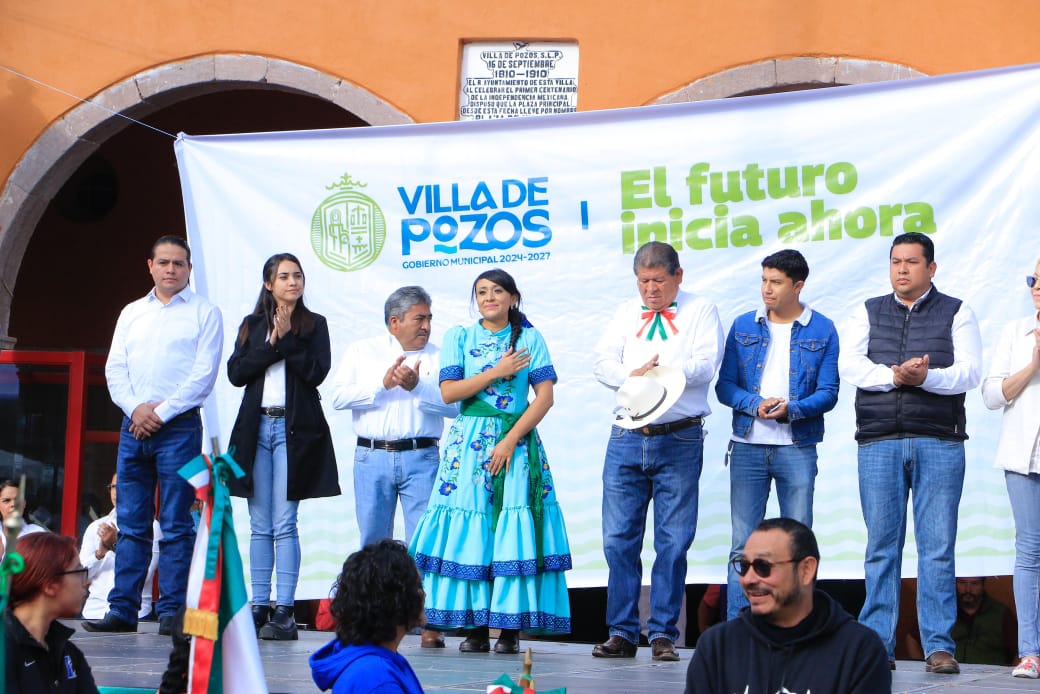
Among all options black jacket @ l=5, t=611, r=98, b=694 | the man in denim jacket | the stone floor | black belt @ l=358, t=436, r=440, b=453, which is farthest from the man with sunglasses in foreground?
black belt @ l=358, t=436, r=440, b=453

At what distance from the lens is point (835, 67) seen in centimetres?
917

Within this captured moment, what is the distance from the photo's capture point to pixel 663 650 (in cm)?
614

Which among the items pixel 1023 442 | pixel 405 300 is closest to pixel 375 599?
pixel 1023 442

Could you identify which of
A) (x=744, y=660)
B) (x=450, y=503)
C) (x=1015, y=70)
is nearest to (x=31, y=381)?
(x=450, y=503)

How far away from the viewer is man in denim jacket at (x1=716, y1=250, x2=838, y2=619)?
624 cm

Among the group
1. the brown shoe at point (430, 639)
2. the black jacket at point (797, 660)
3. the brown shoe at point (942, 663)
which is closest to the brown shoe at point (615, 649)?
the brown shoe at point (430, 639)

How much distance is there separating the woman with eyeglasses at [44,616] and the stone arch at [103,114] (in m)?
6.30

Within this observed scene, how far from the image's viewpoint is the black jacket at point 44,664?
3770 millimetres

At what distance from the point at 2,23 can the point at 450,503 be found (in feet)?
18.7

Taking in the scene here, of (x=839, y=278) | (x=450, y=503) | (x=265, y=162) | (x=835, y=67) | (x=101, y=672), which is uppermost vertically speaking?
(x=835, y=67)

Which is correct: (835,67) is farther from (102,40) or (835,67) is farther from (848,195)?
(102,40)

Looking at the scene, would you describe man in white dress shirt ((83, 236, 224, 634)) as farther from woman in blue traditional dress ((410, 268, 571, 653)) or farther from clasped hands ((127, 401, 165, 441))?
woman in blue traditional dress ((410, 268, 571, 653))

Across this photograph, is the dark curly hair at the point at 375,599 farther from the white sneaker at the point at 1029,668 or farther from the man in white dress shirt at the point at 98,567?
the man in white dress shirt at the point at 98,567

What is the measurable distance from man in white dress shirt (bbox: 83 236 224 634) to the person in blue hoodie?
323 cm
